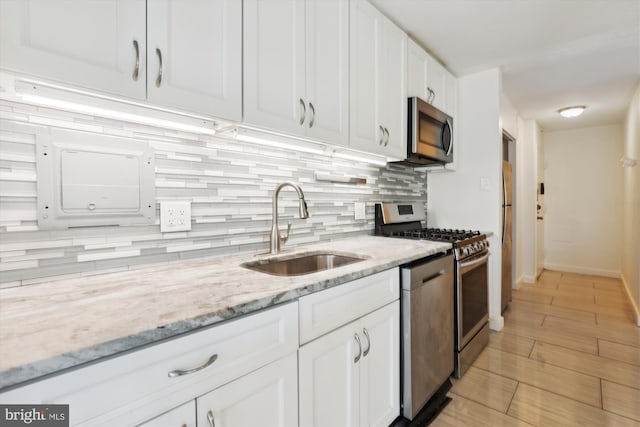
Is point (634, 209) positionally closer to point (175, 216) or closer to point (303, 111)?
point (303, 111)

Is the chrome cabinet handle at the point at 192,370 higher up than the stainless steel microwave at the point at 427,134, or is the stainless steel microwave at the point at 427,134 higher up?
the stainless steel microwave at the point at 427,134

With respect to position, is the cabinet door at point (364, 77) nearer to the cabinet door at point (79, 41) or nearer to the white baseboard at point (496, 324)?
the cabinet door at point (79, 41)

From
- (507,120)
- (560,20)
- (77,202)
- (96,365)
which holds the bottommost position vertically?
(96,365)

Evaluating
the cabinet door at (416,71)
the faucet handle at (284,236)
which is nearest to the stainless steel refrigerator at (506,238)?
the cabinet door at (416,71)

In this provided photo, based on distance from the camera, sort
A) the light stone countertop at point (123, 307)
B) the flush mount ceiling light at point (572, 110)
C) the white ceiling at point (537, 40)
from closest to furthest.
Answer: the light stone countertop at point (123, 307)
the white ceiling at point (537, 40)
the flush mount ceiling light at point (572, 110)

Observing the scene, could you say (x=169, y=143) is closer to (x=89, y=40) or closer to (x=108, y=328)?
(x=89, y=40)

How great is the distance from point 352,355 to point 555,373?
1765mm

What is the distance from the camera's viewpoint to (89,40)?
2.73 ft

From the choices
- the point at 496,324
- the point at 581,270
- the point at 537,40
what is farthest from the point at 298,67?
the point at 581,270

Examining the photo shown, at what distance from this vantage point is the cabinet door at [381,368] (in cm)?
125

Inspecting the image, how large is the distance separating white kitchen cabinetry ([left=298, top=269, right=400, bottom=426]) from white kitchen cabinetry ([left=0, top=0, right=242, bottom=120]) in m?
0.79

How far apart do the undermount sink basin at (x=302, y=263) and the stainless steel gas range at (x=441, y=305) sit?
1.10 ft

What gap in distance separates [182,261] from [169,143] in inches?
19.0

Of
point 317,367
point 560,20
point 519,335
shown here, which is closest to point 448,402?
point 317,367
